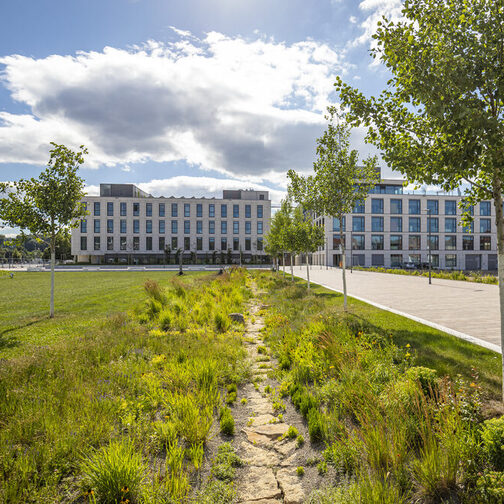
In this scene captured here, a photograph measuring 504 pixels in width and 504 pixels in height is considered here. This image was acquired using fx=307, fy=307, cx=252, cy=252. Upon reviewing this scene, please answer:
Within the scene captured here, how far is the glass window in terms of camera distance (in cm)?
6712

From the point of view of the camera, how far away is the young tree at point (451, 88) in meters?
4.02

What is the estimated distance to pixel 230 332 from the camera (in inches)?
369

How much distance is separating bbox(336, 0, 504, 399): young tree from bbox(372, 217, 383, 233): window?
217 feet

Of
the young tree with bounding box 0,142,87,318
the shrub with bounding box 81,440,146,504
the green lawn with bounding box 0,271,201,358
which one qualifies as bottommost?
the green lawn with bounding box 0,271,201,358

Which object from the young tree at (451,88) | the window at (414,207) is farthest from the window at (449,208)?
the young tree at (451,88)

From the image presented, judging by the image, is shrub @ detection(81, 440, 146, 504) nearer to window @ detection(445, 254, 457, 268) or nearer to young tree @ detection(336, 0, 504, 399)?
young tree @ detection(336, 0, 504, 399)

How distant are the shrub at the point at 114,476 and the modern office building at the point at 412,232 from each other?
6532 centimetres

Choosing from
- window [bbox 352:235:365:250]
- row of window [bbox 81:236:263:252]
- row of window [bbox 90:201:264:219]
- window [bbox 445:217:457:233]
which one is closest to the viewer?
window [bbox 352:235:365:250]

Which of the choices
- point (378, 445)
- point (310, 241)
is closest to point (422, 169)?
point (378, 445)

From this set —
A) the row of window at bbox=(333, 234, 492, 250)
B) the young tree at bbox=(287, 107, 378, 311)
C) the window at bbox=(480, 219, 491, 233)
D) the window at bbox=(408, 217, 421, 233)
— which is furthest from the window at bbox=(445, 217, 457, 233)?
the young tree at bbox=(287, 107, 378, 311)

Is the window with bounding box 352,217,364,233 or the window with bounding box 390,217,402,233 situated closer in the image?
the window with bounding box 352,217,364,233

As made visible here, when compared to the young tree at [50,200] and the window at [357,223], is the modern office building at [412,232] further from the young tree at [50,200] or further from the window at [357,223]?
the young tree at [50,200]

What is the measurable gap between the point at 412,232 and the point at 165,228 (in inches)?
2335

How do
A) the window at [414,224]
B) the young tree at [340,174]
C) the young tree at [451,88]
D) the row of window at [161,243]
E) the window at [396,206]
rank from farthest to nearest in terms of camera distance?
the row of window at [161,243], the window at [414,224], the window at [396,206], the young tree at [340,174], the young tree at [451,88]
